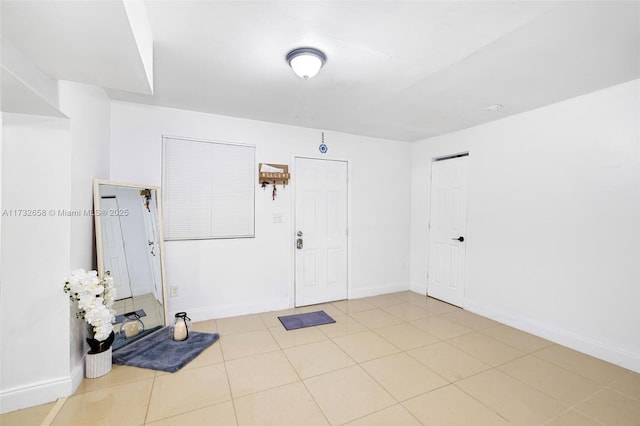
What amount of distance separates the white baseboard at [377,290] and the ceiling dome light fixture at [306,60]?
3247 mm

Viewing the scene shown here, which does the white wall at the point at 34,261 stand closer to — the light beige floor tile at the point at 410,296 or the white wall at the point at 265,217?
the white wall at the point at 265,217

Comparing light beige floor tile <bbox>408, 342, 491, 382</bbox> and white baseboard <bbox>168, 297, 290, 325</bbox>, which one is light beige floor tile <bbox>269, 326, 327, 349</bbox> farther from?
light beige floor tile <bbox>408, 342, 491, 382</bbox>

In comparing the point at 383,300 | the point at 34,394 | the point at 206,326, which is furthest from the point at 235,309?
the point at 383,300

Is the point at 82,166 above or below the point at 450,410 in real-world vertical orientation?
above

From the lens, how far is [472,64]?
2.21 meters

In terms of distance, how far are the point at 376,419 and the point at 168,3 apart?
2.82 metres

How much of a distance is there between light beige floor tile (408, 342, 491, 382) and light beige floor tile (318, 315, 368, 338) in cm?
70

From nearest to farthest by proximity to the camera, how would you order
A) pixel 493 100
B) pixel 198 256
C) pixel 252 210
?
pixel 493 100
pixel 198 256
pixel 252 210

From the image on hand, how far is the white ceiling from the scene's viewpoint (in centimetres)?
151

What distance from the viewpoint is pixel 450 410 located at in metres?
1.96

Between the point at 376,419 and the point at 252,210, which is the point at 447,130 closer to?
the point at 252,210

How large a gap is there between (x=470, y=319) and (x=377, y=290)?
4.55 ft

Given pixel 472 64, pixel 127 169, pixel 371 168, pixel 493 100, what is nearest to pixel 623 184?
pixel 493 100

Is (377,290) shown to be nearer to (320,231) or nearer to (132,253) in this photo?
(320,231)
